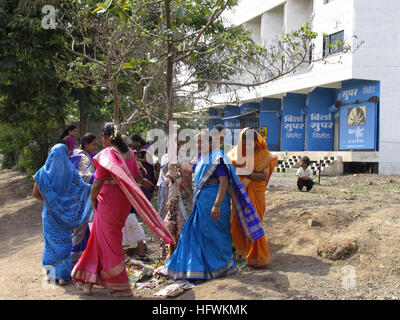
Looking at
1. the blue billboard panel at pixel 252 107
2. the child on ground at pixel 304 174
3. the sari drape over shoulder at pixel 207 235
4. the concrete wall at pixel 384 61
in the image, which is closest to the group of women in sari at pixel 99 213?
the sari drape over shoulder at pixel 207 235

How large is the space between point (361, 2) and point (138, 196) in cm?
1541

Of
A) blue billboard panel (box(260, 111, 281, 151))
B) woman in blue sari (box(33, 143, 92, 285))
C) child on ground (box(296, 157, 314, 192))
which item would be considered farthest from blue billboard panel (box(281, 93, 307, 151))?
woman in blue sari (box(33, 143, 92, 285))

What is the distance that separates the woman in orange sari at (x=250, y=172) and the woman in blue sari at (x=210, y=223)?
0.42 meters

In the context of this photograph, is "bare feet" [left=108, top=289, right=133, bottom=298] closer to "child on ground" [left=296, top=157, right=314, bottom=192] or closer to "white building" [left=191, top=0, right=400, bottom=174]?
"child on ground" [left=296, top=157, right=314, bottom=192]

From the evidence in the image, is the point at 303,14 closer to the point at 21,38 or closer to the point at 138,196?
the point at 21,38

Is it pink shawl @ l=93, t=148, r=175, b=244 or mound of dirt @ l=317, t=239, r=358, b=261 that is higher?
pink shawl @ l=93, t=148, r=175, b=244

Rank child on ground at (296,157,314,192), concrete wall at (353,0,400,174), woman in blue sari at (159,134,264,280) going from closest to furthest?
woman in blue sari at (159,134,264,280), child on ground at (296,157,314,192), concrete wall at (353,0,400,174)

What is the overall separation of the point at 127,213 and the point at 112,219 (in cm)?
20

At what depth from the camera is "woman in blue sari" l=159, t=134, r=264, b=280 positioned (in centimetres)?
445

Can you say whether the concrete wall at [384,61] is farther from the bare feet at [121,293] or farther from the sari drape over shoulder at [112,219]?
the bare feet at [121,293]

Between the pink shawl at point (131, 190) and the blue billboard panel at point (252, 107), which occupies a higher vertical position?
the blue billboard panel at point (252, 107)

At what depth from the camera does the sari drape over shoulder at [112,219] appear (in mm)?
4129

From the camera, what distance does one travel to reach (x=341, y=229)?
5.39m
